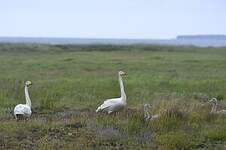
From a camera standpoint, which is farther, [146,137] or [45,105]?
[45,105]

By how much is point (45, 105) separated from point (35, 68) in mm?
16758

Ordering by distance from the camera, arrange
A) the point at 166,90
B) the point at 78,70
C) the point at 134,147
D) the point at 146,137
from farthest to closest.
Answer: the point at 78,70 → the point at 166,90 → the point at 146,137 → the point at 134,147

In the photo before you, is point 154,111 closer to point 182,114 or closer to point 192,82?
point 182,114

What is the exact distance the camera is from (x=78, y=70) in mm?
31031

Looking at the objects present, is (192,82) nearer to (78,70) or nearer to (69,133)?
(78,70)

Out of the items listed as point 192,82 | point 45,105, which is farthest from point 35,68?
point 45,105

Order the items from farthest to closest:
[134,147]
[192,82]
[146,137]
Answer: [192,82] → [146,137] → [134,147]

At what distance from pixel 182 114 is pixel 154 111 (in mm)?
936

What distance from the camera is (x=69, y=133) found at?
11.0m

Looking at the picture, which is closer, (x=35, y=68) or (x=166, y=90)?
(x=166, y=90)

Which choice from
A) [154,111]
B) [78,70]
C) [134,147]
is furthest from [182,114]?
[78,70]

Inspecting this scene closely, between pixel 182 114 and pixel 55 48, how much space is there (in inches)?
1908

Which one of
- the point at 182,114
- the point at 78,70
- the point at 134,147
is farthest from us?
the point at 78,70

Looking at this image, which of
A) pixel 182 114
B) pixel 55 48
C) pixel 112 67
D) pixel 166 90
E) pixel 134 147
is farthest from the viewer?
pixel 55 48
